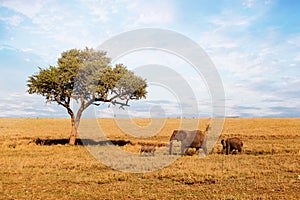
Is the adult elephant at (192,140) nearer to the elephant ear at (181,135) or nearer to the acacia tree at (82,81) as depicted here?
the elephant ear at (181,135)

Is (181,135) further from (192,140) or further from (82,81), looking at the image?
(82,81)

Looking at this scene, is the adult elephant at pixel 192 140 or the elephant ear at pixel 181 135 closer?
the adult elephant at pixel 192 140

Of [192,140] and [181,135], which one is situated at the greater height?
[181,135]

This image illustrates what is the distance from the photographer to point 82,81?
31.6 m

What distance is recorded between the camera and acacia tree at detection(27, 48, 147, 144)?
30.8 metres

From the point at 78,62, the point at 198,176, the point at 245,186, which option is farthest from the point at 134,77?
the point at 245,186

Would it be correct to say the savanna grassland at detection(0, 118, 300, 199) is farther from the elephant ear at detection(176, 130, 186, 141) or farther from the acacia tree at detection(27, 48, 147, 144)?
the acacia tree at detection(27, 48, 147, 144)

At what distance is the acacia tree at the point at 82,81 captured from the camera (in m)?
30.8

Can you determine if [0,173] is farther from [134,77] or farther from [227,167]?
[134,77]

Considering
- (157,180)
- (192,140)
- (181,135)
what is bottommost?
(157,180)

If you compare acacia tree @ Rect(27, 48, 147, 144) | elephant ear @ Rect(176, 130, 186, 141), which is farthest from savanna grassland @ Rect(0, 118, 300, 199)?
acacia tree @ Rect(27, 48, 147, 144)

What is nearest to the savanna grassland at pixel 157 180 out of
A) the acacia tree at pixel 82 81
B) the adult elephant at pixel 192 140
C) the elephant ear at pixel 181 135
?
the adult elephant at pixel 192 140

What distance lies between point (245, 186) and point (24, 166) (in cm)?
1244

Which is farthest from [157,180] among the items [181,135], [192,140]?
[181,135]
